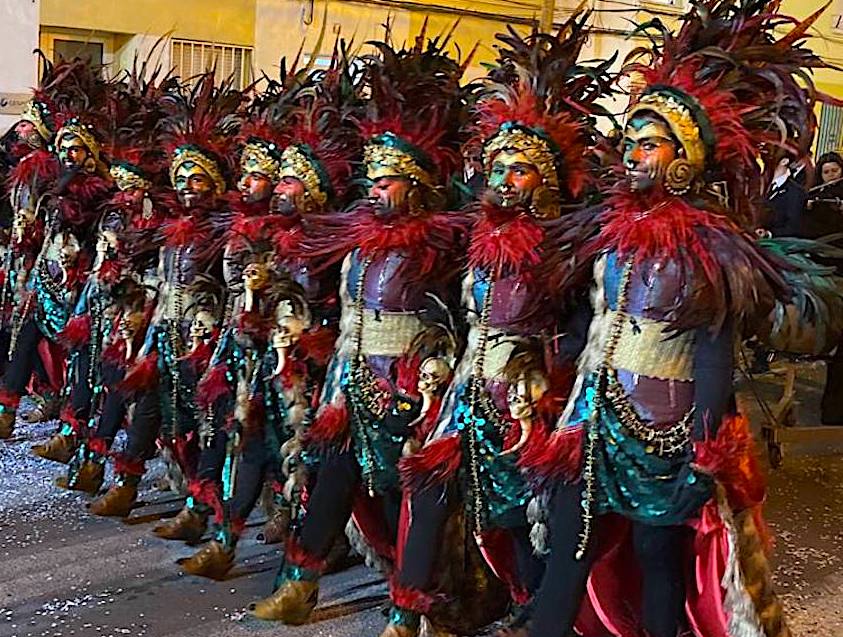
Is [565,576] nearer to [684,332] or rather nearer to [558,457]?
[558,457]

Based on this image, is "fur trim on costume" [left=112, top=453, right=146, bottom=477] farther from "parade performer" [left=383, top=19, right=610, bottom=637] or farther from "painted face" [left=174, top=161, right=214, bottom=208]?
"parade performer" [left=383, top=19, right=610, bottom=637]

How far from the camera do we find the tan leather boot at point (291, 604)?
3.36m

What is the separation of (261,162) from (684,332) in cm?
166

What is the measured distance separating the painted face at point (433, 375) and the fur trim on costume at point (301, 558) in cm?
63

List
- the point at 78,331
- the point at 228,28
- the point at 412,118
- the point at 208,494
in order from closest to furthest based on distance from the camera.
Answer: the point at 412,118, the point at 208,494, the point at 78,331, the point at 228,28

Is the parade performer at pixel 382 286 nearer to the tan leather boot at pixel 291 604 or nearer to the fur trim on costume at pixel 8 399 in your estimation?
the tan leather boot at pixel 291 604

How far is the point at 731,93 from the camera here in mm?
2605

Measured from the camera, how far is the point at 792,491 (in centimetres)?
527

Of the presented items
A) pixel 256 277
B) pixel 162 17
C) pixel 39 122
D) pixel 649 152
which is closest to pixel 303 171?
pixel 256 277

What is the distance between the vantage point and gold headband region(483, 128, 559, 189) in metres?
2.89

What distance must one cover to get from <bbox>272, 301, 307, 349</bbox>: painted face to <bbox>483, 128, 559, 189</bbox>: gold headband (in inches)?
35.9

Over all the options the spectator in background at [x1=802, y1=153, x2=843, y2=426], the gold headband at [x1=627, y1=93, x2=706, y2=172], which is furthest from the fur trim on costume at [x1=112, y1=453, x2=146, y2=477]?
the spectator in background at [x1=802, y1=153, x2=843, y2=426]

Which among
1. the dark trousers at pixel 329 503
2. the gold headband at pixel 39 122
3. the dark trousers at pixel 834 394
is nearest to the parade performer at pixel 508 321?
the dark trousers at pixel 329 503

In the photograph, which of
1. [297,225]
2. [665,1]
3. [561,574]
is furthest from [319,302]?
[665,1]
